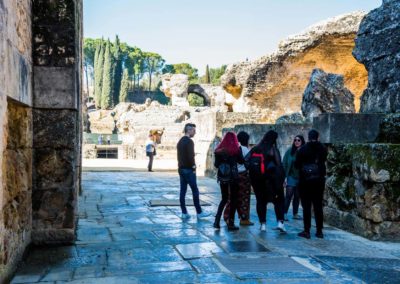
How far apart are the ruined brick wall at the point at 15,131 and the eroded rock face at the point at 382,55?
17.4 ft

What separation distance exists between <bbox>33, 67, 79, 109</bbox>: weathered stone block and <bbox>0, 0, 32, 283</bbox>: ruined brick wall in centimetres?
18

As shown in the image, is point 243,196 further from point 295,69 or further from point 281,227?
point 295,69

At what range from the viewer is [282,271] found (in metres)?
4.29

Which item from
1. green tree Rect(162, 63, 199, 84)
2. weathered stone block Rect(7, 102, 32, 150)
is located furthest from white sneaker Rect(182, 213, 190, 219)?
green tree Rect(162, 63, 199, 84)

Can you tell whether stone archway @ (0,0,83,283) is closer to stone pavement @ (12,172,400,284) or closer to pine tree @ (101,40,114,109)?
stone pavement @ (12,172,400,284)

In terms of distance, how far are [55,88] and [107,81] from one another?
6200cm

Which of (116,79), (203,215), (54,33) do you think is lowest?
(203,215)

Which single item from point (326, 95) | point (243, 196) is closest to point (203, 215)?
point (243, 196)

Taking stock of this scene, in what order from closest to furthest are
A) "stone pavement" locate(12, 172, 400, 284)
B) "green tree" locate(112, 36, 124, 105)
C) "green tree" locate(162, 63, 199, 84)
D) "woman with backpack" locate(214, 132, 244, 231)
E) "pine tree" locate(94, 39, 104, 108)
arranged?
"stone pavement" locate(12, 172, 400, 284) < "woman with backpack" locate(214, 132, 244, 231) < "pine tree" locate(94, 39, 104, 108) < "green tree" locate(112, 36, 124, 105) < "green tree" locate(162, 63, 199, 84)

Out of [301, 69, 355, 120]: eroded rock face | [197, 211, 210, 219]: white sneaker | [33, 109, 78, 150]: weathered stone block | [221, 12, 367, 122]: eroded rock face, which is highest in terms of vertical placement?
[221, 12, 367, 122]: eroded rock face

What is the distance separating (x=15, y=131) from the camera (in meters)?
4.69

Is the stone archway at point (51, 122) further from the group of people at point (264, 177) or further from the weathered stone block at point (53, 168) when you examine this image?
the group of people at point (264, 177)

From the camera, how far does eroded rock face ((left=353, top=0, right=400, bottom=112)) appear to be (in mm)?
7383

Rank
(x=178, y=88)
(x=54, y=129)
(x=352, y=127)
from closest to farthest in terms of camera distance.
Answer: (x=54, y=129) < (x=352, y=127) < (x=178, y=88)
